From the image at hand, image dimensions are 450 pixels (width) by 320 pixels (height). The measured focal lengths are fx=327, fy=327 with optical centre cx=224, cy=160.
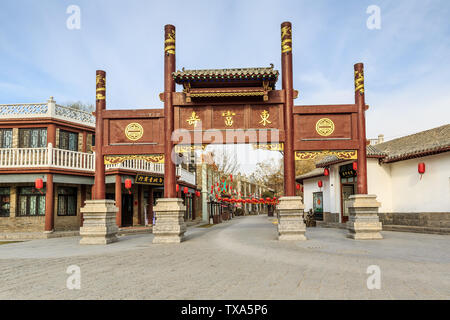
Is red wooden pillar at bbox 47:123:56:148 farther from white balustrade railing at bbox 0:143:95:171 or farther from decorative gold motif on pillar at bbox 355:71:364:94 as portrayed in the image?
decorative gold motif on pillar at bbox 355:71:364:94

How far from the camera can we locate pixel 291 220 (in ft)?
31.9

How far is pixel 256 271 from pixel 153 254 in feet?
10.2

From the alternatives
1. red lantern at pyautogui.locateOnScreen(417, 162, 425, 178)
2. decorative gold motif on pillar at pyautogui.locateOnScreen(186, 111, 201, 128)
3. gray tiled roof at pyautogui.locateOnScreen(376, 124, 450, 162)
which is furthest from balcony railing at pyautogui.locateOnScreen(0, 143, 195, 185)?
red lantern at pyautogui.locateOnScreen(417, 162, 425, 178)

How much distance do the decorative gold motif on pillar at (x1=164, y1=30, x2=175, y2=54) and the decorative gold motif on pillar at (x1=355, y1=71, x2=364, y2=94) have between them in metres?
6.05

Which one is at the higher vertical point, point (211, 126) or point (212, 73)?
point (212, 73)

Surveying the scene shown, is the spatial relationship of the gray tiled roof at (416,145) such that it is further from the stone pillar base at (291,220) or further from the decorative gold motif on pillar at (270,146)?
the stone pillar base at (291,220)

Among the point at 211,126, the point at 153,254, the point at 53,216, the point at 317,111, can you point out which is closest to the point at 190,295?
the point at 153,254

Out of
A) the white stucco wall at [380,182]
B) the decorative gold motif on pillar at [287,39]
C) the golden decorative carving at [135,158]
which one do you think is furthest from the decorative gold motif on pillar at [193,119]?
the white stucco wall at [380,182]

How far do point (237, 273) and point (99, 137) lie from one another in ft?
24.3

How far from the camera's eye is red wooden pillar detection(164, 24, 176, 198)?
10414 millimetres

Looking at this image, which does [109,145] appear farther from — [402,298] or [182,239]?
[402,298]

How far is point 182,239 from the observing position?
10.2 metres

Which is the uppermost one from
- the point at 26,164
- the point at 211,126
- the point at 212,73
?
the point at 212,73

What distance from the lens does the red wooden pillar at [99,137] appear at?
34.7 ft
